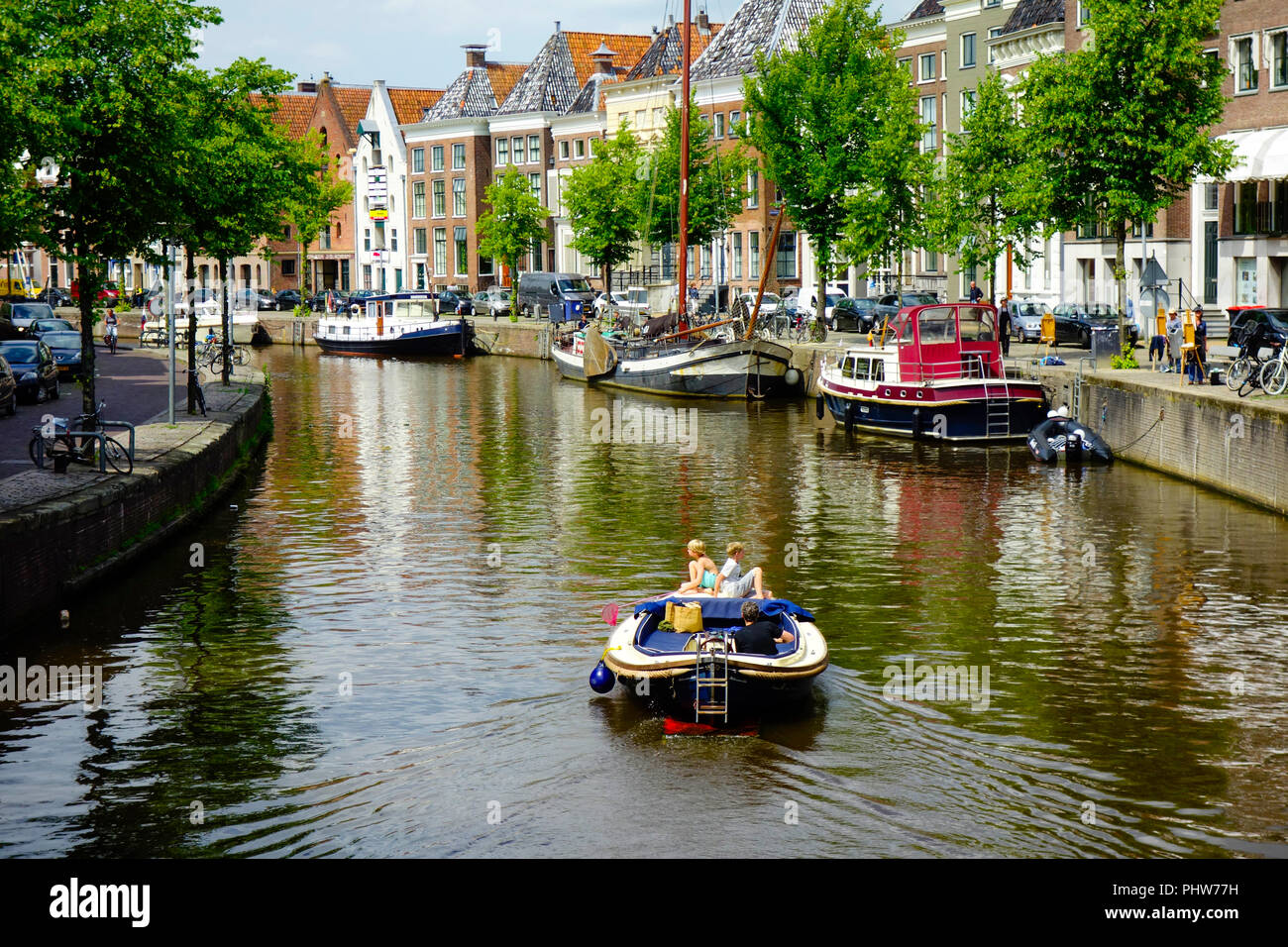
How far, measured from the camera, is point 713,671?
16.6 metres

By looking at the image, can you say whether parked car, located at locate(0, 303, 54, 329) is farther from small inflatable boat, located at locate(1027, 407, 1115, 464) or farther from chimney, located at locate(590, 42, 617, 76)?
chimney, located at locate(590, 42, 617, 76)

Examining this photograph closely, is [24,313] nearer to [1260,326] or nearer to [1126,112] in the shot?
[1126,112]

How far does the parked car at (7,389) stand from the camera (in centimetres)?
3830

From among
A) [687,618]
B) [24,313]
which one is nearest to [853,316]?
[24,313]

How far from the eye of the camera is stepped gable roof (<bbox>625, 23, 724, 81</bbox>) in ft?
312

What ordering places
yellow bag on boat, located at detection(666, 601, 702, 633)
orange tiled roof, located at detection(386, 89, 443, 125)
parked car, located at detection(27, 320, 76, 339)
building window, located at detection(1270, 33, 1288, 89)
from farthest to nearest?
1. orange tiled roof, located at detection(386, 89, 443, 125)
2. parked car, located at detection(27, 320, 76, 339)
3. building window, located at detection(1270, 33, 1288, 89)
4. yellow bag on boat, located at detection(666, 601, 702, 633)

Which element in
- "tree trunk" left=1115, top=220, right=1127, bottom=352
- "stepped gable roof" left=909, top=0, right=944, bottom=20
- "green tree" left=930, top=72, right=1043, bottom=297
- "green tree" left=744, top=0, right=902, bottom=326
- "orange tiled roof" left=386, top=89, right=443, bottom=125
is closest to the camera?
"tree trunk" left=1115, top=220, right=1127, bottom=352

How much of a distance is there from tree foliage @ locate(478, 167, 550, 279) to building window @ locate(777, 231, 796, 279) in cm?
1650

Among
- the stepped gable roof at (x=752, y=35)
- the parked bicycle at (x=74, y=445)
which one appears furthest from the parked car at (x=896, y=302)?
the parked bicycle at (x=74, y=445)

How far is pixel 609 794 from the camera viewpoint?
14953 mm

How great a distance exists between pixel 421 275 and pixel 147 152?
92.1 m

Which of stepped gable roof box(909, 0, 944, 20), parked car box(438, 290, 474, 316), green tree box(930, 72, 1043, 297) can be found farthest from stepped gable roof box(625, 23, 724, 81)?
Result: green tree box(930, 72, 1043, 297)

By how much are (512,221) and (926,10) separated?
27257 mm
